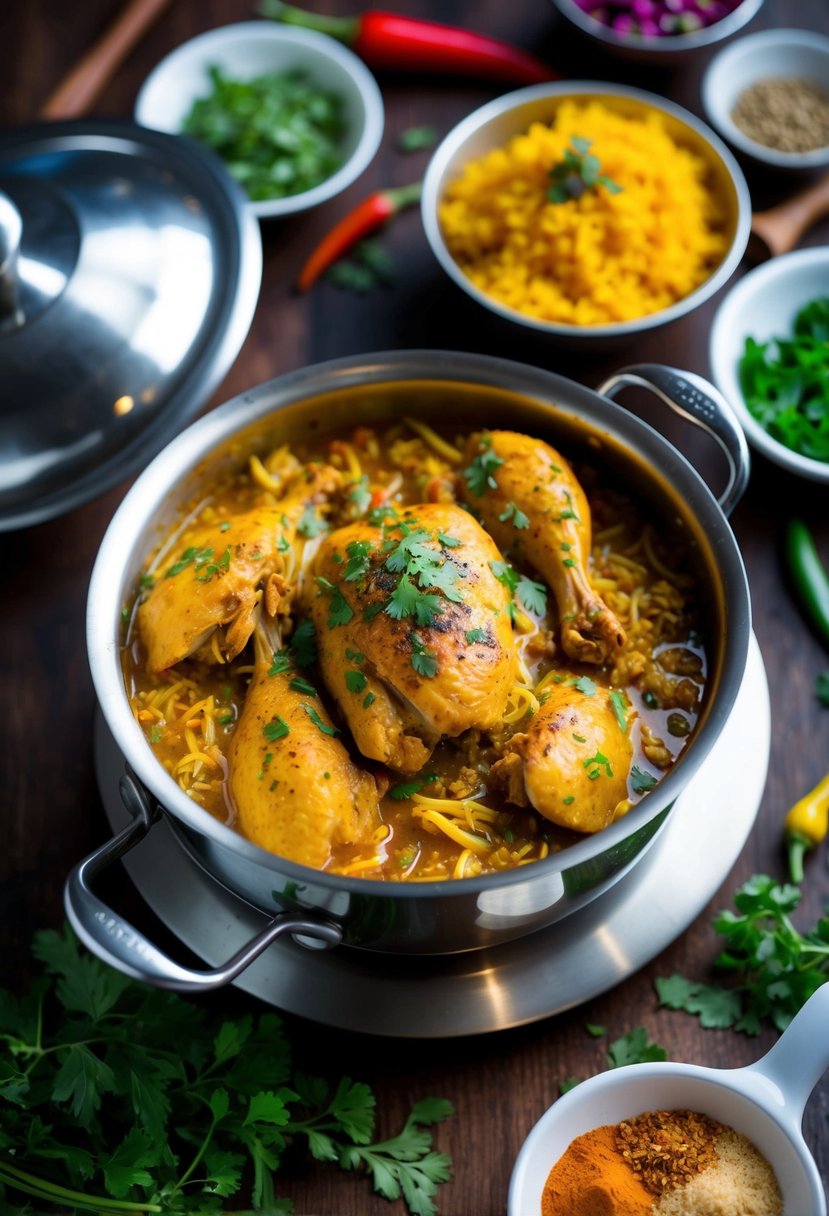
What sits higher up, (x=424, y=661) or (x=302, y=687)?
(x=424, y=661)

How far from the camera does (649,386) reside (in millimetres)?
2816

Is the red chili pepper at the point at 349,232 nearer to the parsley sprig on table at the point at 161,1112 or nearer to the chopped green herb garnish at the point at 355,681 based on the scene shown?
the chopped green herb garnish at the point at 355,681

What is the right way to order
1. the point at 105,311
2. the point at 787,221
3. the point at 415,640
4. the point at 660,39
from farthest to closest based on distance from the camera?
the point at 660,39, the point at 787,221, the point at 105,311, the point at 415,640

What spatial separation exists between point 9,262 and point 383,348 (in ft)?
3.75

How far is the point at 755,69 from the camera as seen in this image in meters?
3.93

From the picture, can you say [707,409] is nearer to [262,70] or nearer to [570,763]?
[570,763]

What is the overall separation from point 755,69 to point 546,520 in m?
2.15

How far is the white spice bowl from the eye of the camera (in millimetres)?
2217

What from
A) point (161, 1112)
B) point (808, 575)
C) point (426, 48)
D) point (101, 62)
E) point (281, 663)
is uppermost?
point (426, 48)

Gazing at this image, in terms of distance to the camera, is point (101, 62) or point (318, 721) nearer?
point (318, 721)

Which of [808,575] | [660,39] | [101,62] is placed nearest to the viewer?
[808,575]

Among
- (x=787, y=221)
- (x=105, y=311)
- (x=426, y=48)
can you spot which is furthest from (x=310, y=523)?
(x=426, y=48)

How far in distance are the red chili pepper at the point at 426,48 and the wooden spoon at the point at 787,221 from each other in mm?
930

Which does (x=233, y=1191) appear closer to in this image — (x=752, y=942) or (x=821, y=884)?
(x=752, y=942)
